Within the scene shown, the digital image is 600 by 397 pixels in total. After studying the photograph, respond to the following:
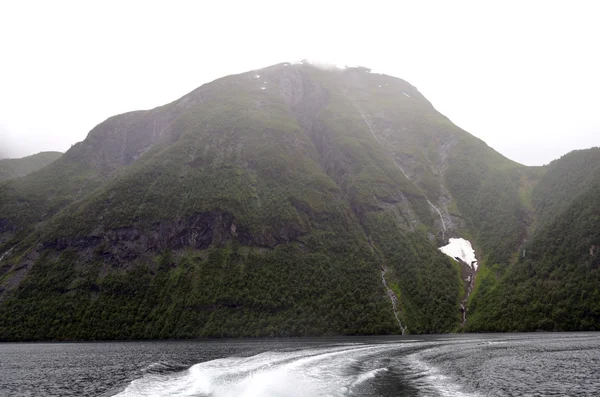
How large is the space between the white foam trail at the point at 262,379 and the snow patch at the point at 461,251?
391 ft

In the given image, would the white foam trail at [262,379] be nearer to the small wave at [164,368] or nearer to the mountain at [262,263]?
the small wave at [164,368]

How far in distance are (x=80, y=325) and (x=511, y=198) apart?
186 metres

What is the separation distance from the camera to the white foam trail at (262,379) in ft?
115

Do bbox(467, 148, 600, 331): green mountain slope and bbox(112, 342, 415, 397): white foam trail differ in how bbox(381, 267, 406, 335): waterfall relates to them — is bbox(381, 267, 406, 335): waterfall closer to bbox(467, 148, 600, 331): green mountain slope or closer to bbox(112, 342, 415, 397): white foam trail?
bbox(467, 148, 600, 331): green mountain slope

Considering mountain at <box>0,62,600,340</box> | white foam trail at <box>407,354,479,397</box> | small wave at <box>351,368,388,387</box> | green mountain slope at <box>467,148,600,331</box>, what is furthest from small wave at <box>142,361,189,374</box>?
green mountain slope at <box>467,148,600,331</box>

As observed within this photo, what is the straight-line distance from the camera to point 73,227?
184 metres

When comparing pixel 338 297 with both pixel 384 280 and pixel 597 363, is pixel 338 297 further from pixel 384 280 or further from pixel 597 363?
pixel 597 363

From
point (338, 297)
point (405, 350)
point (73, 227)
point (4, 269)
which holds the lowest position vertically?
point (405, 350)

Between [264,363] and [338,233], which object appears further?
[338,233]

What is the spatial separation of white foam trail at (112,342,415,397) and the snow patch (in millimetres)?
119034

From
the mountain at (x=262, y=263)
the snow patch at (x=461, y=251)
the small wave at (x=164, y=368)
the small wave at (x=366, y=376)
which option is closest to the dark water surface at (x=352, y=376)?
→ the small wave at (x=366, y=376)

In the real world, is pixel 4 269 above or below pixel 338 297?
above

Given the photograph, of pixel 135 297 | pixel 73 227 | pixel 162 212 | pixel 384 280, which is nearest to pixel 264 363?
pixel 384 280

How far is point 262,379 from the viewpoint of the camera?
39.5 m
